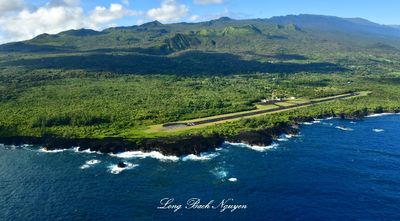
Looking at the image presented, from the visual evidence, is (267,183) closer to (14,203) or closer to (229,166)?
(229,166)

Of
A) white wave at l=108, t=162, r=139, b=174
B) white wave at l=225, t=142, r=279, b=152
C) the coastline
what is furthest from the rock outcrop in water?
white wave at l=108, t=162, r=139, b=174

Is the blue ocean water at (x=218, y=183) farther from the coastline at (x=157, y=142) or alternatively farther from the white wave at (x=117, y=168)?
the coastline at (x=157, y=142)

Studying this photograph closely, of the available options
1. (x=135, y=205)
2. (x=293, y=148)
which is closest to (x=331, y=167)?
(x=293, y=148)

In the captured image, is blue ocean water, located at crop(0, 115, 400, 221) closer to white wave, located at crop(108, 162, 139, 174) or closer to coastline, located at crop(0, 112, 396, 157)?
white wave, located at crop(108, 162, 139, 174)

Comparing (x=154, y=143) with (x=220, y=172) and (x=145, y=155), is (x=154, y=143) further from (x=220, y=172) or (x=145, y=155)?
(x=220, y=172)

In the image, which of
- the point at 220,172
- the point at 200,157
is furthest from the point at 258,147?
the point at 220,172

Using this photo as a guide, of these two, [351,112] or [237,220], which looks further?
[351,112]
